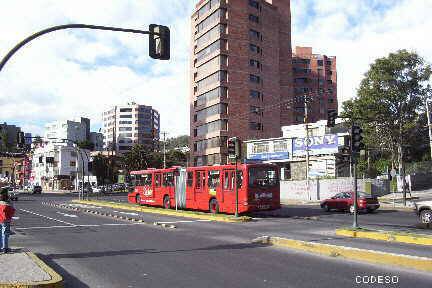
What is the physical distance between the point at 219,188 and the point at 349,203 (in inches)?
342

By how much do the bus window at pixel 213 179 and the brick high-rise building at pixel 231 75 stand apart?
5016 cm

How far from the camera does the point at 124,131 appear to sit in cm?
19138

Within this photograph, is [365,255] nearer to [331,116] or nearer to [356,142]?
[356,142]

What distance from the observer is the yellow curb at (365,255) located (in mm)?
9508

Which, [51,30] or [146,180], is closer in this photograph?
[51,30]

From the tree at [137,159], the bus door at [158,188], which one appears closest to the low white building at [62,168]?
the tree at [137,159]

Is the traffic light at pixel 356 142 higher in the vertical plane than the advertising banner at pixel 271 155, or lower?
lower

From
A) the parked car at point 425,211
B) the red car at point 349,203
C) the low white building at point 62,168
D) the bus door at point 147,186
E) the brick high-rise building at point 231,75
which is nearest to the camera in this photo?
the parked car at point 425,211

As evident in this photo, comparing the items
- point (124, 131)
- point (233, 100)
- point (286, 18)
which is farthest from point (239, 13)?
point (124, 131)

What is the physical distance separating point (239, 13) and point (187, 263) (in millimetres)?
75304

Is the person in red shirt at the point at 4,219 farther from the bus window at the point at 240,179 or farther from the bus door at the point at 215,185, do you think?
the bus door at the point at 215,185

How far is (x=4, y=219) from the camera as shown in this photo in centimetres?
1145

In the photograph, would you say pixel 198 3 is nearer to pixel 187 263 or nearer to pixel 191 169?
pixel 191 169

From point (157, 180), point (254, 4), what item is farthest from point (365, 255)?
point (254, 4)
